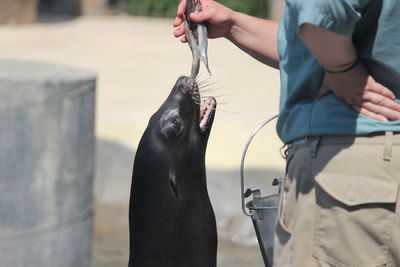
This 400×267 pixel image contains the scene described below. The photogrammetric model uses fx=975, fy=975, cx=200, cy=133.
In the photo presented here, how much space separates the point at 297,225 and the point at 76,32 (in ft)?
39.1

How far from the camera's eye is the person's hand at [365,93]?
2221mm

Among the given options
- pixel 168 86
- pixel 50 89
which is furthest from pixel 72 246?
pixel 168 86

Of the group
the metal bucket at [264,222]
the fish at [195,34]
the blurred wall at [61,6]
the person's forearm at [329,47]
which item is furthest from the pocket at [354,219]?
the blurred wall at [61,6]

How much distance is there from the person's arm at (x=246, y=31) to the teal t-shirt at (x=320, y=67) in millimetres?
313

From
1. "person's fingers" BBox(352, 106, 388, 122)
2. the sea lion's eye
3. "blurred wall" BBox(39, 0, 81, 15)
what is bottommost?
"blurred wall" BBox(39, 0, 81, 15)

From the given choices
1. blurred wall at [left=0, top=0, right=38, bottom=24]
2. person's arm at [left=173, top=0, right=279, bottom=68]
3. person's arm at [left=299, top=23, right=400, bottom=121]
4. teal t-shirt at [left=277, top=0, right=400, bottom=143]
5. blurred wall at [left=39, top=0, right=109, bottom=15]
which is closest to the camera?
teal t-shirt at [left=277, top=0, right=400, bottom=143]

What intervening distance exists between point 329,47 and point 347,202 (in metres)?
0.35

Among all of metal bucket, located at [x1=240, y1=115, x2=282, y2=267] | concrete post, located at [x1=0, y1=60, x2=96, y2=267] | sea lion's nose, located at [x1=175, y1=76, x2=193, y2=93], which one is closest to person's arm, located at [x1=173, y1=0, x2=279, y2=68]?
sea lion's nose, located at [x1=175, y1=76, x2=193, y2=93]

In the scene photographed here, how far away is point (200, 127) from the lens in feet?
9.44

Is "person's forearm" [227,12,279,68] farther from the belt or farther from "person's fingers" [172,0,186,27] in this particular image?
the belt

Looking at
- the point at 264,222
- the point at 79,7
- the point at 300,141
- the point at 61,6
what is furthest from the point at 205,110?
the point at 61,6

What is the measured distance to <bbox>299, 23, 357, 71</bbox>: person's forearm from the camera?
6.85 ft

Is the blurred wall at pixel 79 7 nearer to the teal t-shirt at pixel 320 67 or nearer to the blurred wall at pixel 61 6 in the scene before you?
the blurred wall at pixel 61 6

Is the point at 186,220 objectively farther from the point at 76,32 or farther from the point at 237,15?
the point at 76,32
